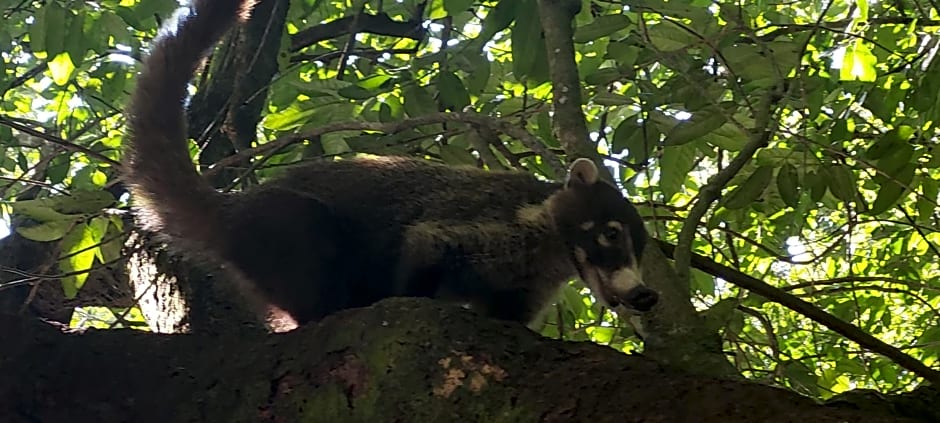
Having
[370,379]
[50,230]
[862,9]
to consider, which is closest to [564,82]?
[862,9]

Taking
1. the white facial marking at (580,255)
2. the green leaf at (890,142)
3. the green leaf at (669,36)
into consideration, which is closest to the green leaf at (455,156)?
the white facial marking at (580,255)

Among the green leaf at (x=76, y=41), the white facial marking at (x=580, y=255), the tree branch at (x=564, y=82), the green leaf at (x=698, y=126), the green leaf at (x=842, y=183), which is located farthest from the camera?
the white facial marking at (x=580, y=255)

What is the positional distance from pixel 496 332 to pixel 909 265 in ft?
9.03

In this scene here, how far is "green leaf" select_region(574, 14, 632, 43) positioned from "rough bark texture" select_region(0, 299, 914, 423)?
1.19 metres

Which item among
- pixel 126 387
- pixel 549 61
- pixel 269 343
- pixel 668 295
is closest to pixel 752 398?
pixel 668 295

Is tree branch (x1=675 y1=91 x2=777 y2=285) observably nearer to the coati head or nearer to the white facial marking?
the coati head

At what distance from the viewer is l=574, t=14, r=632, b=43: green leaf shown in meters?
2.67

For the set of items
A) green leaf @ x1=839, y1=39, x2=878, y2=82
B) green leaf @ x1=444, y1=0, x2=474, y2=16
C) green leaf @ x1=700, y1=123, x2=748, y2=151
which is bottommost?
green leaf @ x1=700, y1=123, x2=748, y2=151

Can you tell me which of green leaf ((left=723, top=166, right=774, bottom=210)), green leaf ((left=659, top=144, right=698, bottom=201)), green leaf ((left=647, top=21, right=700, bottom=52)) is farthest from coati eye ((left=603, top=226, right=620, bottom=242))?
green leaf ((left=647, top=21, right=700, bottom=52))

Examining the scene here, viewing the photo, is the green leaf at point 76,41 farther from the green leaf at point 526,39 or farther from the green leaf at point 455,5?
the green leaf at point 526,39

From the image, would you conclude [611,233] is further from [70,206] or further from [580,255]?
[70,206]

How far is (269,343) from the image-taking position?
1900 mm

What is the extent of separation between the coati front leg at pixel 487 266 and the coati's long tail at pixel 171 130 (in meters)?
0.65

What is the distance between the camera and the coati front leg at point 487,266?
300 centimetres
